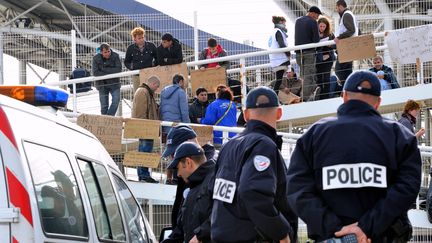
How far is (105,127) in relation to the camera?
18.6 m

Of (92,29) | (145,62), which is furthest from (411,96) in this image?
(92,29)

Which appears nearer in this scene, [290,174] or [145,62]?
[290,174]

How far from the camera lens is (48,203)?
7.77 metres

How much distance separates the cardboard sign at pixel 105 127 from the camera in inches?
729

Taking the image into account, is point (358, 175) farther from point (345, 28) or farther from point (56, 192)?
point (345, 28)

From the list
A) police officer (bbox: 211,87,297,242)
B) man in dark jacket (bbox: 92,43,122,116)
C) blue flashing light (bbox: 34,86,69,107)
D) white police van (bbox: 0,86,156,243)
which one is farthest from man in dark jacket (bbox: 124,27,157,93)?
police officer (bbox: 211,87,297,242)

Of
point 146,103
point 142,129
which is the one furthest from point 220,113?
point 146,103

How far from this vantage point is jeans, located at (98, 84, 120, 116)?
20.9 m

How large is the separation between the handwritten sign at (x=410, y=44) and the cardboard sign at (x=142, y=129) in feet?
15.1

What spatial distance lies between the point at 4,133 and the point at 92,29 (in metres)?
17.8

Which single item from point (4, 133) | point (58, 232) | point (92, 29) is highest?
point (92, 29)

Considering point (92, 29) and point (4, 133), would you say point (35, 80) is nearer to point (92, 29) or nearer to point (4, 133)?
point (92, 29)

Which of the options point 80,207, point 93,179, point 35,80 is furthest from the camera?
point 35,80

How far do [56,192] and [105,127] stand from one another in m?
10.6
